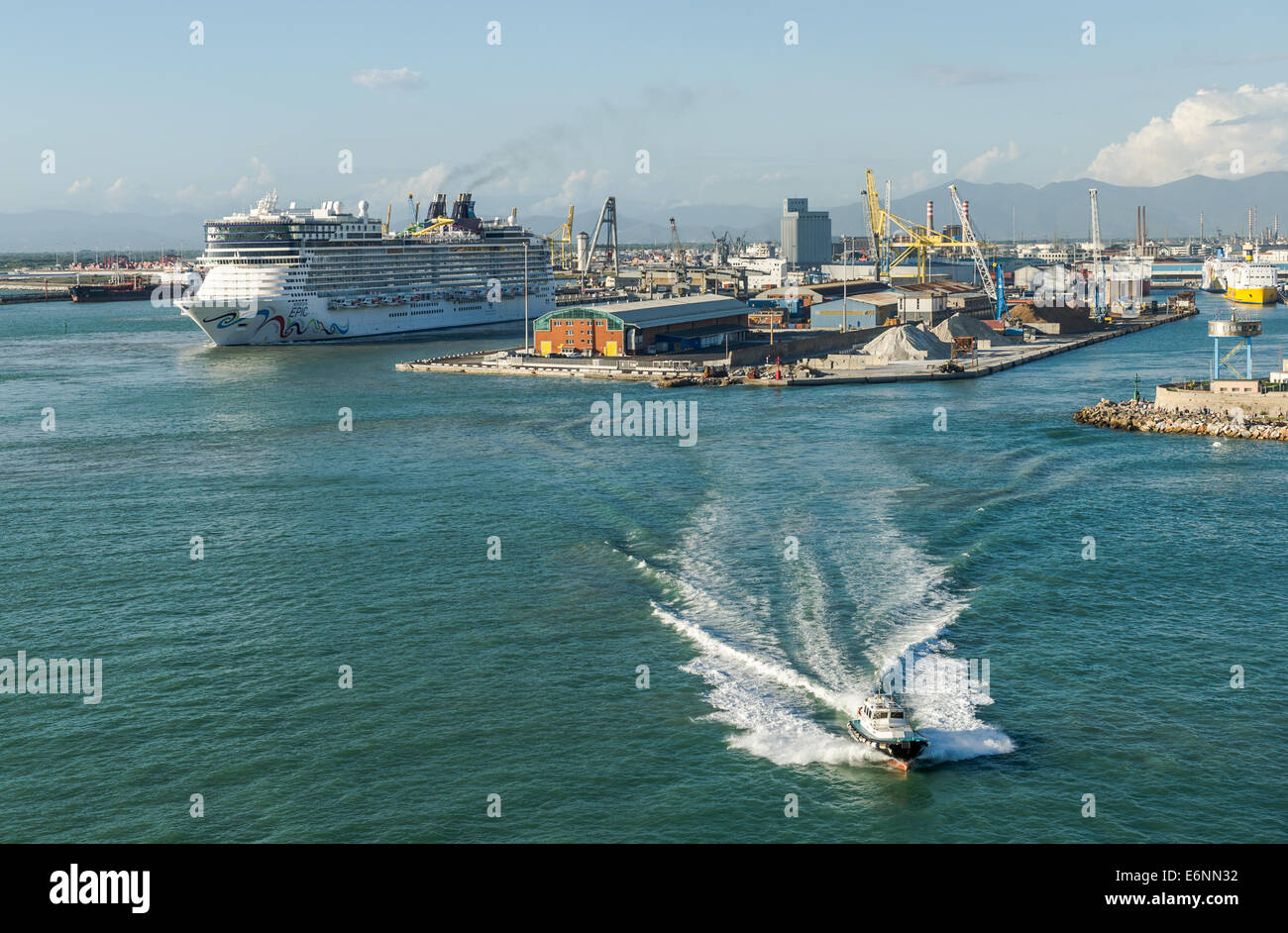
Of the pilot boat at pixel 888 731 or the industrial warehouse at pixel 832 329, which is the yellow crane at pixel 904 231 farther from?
the pilot boat at pixel 888 731

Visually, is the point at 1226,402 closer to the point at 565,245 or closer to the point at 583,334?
the point at 583,334

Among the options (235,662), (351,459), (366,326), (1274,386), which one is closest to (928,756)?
(235,662)

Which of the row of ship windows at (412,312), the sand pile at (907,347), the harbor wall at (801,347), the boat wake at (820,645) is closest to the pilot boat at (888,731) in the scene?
the boat wake at (820,645)

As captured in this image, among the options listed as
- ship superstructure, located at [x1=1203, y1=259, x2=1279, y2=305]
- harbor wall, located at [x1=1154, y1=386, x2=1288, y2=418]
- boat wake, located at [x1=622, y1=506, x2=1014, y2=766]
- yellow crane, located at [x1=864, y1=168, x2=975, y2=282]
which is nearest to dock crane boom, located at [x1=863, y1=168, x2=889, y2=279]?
yellow crane, located at [x1=864, y1=168, x2=975, y2=282]

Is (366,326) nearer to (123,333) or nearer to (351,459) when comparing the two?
(123,333)

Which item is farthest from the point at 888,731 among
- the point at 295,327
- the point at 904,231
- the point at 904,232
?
the point at 904,232

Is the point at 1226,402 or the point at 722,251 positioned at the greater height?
the point at 722,251
